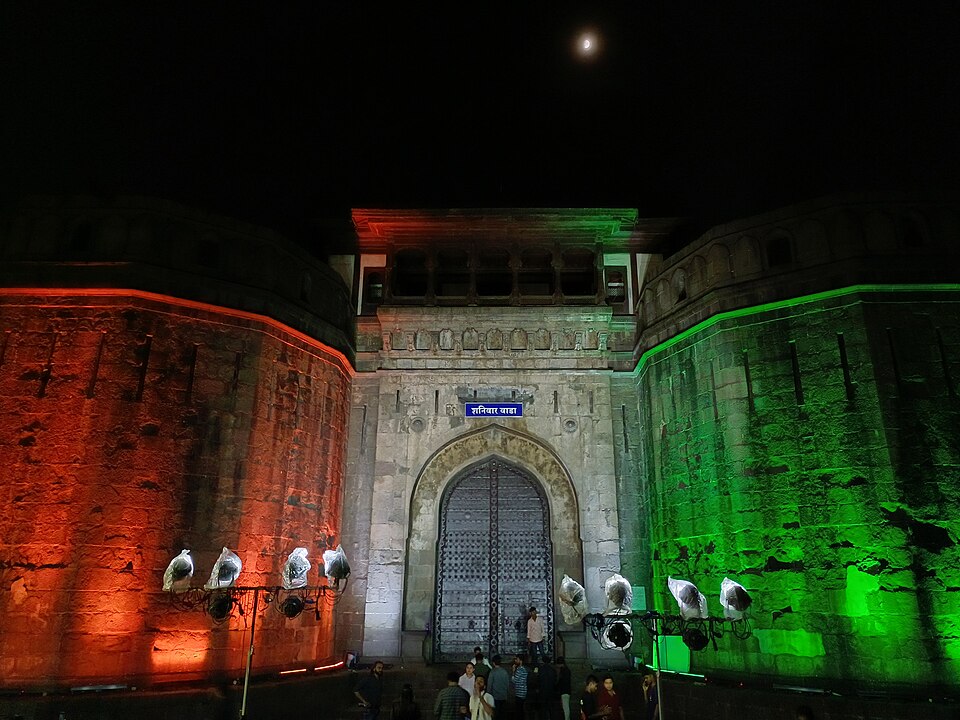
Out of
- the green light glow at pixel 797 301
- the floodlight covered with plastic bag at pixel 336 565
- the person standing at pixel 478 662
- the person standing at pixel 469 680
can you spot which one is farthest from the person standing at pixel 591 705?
the green light glow at pixel 797 301

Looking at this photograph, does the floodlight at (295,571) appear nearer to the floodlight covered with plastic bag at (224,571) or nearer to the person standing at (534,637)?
the floodlight covered with plastic bag at (224,571)

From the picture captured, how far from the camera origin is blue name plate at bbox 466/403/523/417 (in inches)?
553

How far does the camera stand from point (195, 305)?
1095cm

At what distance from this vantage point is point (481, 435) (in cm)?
1406

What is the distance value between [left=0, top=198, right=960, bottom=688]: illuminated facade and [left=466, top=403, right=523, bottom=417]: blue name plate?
0.40ft

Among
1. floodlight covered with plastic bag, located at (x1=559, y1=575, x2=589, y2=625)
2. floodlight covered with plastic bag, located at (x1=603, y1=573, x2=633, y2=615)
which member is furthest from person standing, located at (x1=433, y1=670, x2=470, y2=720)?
floodlight covered with plastic bag, located at (x1=603, y1=573, x2=633, y2=615)

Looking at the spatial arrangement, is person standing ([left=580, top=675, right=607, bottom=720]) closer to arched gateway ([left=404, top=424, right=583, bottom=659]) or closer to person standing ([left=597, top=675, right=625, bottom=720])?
person standing ([left=597, top=675, right=625, bottom=720])

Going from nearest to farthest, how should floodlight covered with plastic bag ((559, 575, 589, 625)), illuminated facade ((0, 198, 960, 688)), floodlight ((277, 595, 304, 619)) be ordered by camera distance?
floodlight covered with plastic bag ((559, 575, 589, 625)) < illuminated facade ((0, 198, 960, 688)) < floodlight ((277, 595, 304, 619))

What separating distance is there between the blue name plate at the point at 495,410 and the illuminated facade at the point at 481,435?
122 mm

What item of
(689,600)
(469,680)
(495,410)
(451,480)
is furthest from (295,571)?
(689,600)

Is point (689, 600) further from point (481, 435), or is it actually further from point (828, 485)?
point (481, 435)

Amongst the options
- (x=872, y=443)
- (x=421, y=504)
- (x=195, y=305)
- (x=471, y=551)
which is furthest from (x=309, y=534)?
(x=872, y=443)

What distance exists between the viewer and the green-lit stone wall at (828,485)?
8.62m

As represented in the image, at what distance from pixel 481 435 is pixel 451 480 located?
1.21 metres
